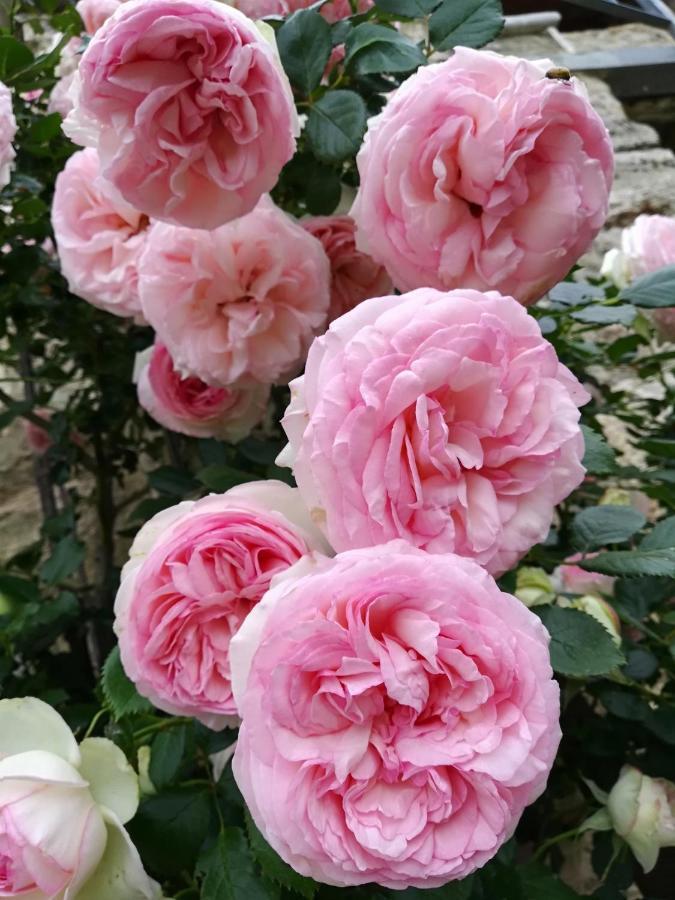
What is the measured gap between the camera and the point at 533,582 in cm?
69

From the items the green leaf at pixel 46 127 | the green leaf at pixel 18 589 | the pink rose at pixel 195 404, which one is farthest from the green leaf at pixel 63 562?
the green leaf at pixel 46 127

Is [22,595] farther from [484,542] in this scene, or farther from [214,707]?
[484,542]

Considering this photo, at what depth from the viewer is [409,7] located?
587 millimetres

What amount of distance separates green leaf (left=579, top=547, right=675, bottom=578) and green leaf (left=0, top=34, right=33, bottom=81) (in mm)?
631

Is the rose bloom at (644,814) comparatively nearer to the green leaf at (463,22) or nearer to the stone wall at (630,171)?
the green leaf at (463,22)

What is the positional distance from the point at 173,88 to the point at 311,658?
0.32 m

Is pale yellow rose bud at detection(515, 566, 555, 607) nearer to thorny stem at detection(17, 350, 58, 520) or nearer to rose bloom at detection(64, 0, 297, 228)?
rose bloom at detection(64, 0, 297, 228)

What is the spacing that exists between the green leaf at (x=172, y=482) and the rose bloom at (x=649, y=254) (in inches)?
19.0

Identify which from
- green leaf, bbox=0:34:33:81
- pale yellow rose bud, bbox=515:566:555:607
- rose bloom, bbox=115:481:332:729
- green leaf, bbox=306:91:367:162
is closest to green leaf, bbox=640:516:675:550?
pale yellow rose bud, bbox=515:566:555:607

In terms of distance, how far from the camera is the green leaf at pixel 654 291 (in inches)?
24.8

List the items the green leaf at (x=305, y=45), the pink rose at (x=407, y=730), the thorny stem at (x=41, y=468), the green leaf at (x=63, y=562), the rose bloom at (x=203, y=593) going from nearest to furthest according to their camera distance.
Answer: the pink rose at (x=407, y=730) < the rose bloom at (x=203, y=593) < the green leaf at (x=305, y=45) < the green leaf at (x=63, y=562) < the thorny stem at (x=41, y=468)

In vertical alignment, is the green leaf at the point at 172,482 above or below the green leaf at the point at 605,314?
below

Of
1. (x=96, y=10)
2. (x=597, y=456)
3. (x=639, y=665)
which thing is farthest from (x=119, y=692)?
(x=96, y=10)

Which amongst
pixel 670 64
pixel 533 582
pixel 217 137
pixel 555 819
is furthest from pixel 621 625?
pixel 670 64
